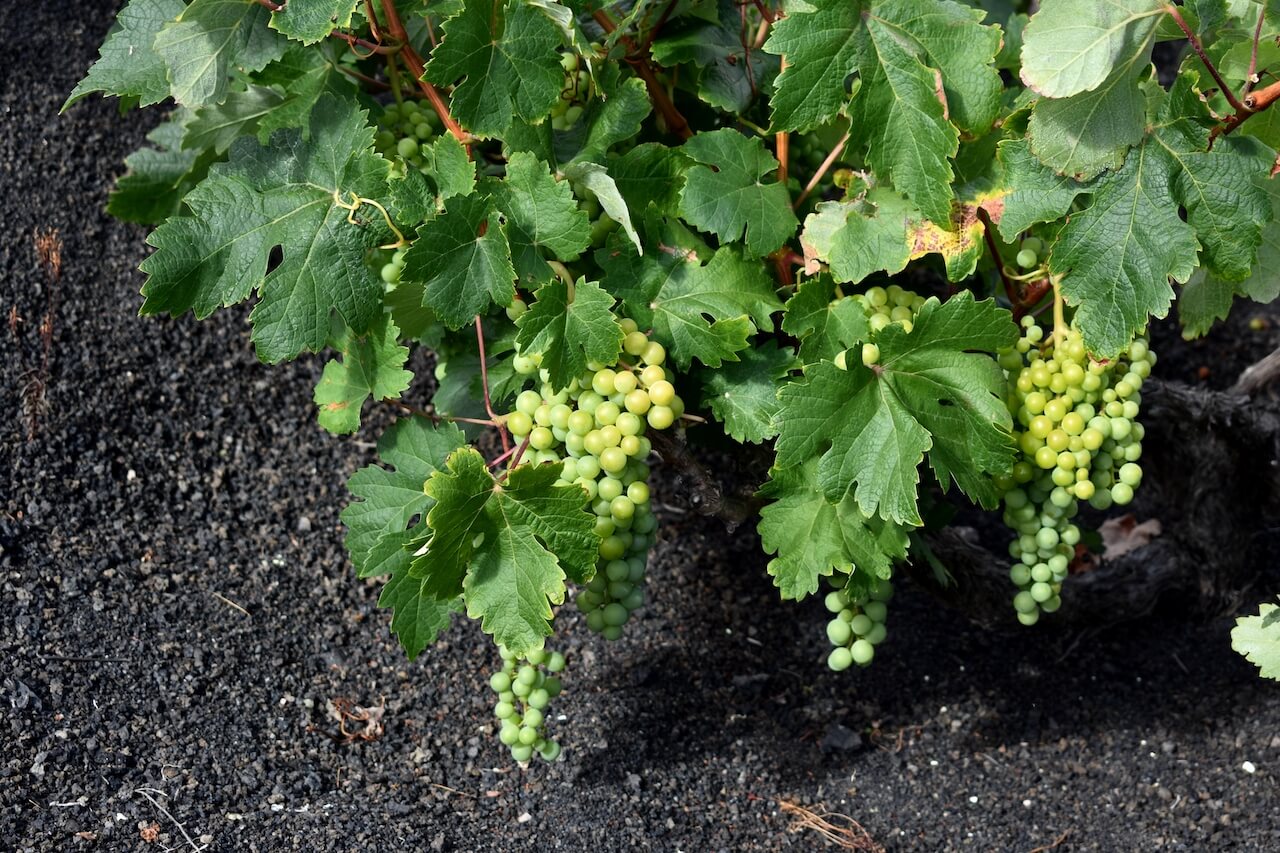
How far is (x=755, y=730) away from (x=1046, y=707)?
62cm

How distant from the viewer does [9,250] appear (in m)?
2.66

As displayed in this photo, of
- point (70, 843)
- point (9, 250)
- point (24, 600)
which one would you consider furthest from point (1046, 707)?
point (9, 250)

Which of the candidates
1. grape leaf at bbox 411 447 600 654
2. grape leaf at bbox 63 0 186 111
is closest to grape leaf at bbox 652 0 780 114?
grape leaf at bbox 411 447 600 654

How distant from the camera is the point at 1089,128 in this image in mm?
1760

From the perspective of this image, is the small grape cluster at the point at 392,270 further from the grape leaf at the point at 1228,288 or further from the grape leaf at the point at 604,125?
the grape leaf at the point at 1228,288

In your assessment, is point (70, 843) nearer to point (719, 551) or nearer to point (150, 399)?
point (150, 399)

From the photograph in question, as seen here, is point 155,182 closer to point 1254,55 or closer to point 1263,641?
point 1254,55

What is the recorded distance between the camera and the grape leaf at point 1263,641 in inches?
73.2

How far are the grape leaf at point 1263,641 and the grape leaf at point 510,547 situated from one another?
1.00 metres

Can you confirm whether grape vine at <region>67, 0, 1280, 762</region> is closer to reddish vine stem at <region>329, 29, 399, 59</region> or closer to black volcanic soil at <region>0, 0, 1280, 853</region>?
reddish vine stem at <region>329, 29, 399, 59</region>

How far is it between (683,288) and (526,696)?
2.43 ft

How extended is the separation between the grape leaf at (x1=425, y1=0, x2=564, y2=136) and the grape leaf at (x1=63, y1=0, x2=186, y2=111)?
1.67ft

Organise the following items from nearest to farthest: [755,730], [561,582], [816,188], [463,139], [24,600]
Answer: [561,582]
[463,139]
[816,188]
[24,600]
[755,730]

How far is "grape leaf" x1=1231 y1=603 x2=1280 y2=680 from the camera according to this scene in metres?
1.86
